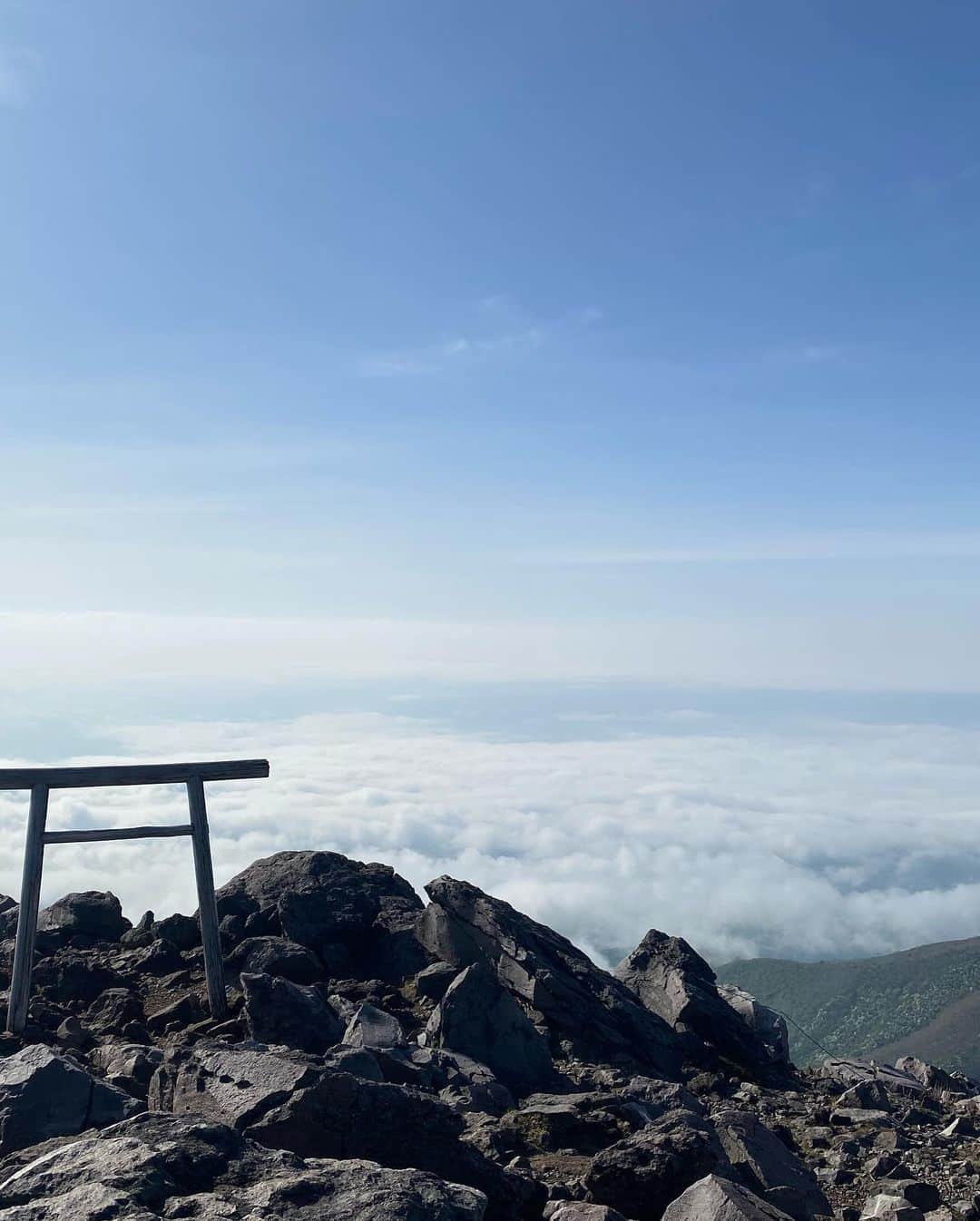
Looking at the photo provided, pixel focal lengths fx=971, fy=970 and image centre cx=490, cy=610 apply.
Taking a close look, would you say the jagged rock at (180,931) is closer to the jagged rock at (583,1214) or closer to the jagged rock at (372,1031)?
the jagged rock at (372,1031)

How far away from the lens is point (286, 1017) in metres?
13.4

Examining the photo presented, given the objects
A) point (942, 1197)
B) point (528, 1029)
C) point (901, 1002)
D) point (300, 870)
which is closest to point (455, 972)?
point (528, 1029)

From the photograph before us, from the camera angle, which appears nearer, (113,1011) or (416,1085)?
(416,1085)

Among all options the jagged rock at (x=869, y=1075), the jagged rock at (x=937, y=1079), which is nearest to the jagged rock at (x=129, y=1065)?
the jagged rock at (x=869, y=1075)

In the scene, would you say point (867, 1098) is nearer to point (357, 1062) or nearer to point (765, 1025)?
point (765, 1025)

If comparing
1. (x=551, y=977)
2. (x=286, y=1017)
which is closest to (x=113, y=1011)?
(x=286, y=1017)

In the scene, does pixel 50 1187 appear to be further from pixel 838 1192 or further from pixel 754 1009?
pixel 754 1009

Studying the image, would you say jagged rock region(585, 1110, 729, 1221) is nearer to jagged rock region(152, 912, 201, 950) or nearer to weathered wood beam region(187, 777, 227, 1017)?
weathered wood beam region(187, 777, 227, 1017)

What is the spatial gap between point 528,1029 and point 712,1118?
330 centimetres

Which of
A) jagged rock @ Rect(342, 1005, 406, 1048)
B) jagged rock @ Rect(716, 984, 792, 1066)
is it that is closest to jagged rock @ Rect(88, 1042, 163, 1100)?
jagged rock @ Rect(342, 1005, 406, 1048)

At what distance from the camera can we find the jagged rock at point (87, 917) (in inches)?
776

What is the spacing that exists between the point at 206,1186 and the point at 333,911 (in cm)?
1235

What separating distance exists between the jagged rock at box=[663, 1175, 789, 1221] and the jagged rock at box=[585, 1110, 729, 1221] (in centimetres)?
51

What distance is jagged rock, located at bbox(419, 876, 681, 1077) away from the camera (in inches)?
642
